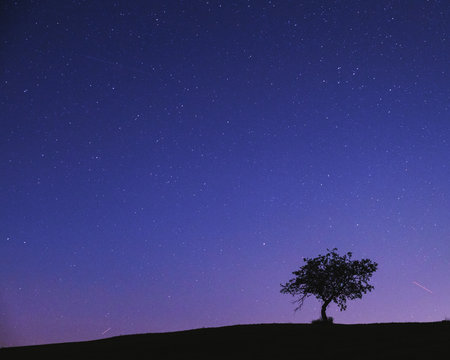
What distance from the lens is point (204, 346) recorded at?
82.0 feet

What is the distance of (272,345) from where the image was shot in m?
23.7

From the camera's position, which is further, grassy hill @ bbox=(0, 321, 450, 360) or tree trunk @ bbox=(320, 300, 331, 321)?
tree trunk @ bbox=(320, 300, 331, 321)

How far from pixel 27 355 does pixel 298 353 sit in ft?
60.7

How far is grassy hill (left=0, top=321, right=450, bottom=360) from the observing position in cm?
1967

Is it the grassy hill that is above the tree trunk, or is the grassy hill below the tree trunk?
below

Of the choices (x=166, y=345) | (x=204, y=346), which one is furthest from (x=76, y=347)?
(x=204, y=346)

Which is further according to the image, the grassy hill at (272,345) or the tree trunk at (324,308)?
the tree trunk at (324,308)

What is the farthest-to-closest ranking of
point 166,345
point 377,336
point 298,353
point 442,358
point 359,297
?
point 359,297 < point 166,345 < point 377,336 < point 298,353 < point 442,358

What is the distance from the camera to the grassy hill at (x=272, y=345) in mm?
19672

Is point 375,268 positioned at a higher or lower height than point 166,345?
higher

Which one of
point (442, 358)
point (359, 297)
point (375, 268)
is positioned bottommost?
point (442, 358)

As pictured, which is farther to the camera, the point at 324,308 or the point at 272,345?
the point at 324,308

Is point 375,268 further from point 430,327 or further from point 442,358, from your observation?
point 442,358

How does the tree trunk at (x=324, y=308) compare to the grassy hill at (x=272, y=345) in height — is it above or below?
above
